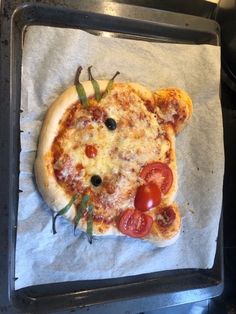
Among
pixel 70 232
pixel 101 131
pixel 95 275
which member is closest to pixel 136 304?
pixel 95 275

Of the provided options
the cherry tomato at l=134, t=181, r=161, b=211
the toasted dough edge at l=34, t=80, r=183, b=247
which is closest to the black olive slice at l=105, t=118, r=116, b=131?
the toasted dough edge at l=34, t=80, r=183, b=247

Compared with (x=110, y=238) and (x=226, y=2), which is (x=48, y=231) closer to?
(x=110, y=238)

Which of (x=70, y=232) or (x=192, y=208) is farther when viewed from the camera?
(x=192, y=208)

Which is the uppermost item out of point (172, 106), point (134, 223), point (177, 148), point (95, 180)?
point (172, 106)

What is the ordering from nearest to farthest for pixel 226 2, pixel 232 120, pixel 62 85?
pixel 62 85 < pixel 226 2 < pixel 232 120

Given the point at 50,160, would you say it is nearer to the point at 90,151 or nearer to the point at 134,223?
the point at 90,151

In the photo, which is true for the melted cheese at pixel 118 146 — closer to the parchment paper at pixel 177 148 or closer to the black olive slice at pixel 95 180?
the black olive slice at pixel 95 180

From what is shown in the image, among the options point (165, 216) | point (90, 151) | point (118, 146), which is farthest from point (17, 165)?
point (165, 216)
